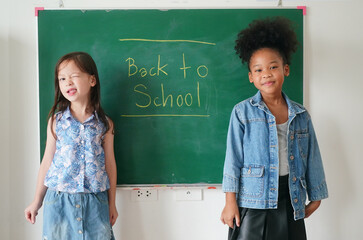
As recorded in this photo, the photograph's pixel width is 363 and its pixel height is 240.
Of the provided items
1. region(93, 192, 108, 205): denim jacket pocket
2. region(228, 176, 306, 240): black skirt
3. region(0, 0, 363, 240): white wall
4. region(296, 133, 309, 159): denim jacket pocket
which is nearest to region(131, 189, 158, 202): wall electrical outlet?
region(0, 0, 363, 240): white wall

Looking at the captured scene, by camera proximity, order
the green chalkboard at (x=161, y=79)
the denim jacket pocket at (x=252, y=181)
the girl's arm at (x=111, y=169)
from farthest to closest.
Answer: the green chalkboard at (x=161, y=79) < the girl's arm at (x=111, y=169) < the denim jacket pocket at (x=252, y=181)

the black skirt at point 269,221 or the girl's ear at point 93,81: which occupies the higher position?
the girl's ear at point 93,81

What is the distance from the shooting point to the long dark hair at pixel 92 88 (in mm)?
1623

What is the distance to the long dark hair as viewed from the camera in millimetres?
1623

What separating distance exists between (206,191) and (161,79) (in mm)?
751

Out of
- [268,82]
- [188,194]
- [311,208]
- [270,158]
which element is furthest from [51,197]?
[311,208]

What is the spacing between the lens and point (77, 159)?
5.14 ft

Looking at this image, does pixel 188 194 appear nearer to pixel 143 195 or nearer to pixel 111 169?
pixel 143 195

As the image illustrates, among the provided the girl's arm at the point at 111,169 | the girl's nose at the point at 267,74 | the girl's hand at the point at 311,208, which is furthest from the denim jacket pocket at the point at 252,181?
the girl's arm at the point at 111,169

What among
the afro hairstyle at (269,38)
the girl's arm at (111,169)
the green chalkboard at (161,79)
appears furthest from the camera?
the green chalkboard at (161,79)

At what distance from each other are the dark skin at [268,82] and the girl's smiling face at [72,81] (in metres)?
0.90

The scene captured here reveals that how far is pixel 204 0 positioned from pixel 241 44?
1.40ft

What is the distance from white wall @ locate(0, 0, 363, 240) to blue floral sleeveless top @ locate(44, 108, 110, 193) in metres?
0.34

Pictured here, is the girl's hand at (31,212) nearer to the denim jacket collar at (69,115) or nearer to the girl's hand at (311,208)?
the denim jacket collar at (69,115)
